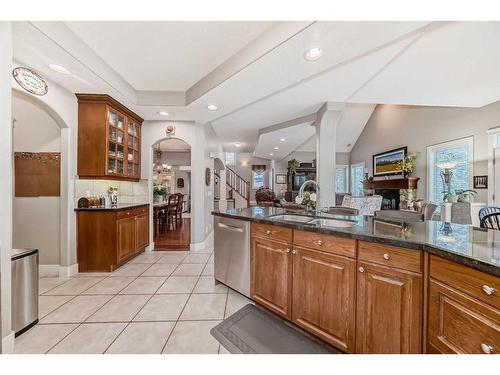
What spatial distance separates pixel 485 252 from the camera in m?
0.98

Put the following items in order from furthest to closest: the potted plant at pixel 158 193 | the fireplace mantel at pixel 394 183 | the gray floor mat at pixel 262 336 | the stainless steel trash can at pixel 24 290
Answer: the potted plant at pixel 158 193 < the fireplace mantel at pixel 394 183 < the stainless steel trash can at pixel 24 290 < the gray floor mat at pixel 262 336

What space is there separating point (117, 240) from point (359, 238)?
3.30 meters

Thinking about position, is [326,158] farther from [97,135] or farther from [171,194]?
[171,194]

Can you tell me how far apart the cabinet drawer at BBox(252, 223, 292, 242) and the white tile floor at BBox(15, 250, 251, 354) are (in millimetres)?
847

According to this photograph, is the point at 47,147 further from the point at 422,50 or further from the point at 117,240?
the point at 422,50

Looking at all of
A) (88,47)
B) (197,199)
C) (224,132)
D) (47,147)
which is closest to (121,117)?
(47,147)

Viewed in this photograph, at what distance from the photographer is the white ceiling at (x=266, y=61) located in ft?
6.39

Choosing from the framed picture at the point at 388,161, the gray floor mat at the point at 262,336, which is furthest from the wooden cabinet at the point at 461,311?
the framed picture at the point at 388,161

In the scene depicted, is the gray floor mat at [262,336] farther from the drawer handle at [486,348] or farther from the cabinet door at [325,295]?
the drawer handle at [486,348]

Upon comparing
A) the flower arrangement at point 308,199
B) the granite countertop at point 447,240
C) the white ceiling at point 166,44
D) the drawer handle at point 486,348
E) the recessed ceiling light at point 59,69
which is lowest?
the drawer handle at point 486,348

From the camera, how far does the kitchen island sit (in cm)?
92

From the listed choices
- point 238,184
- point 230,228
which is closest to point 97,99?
point 230,228

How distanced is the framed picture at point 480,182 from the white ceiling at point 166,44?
5039 millimetres

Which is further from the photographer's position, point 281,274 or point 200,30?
point 200,30
